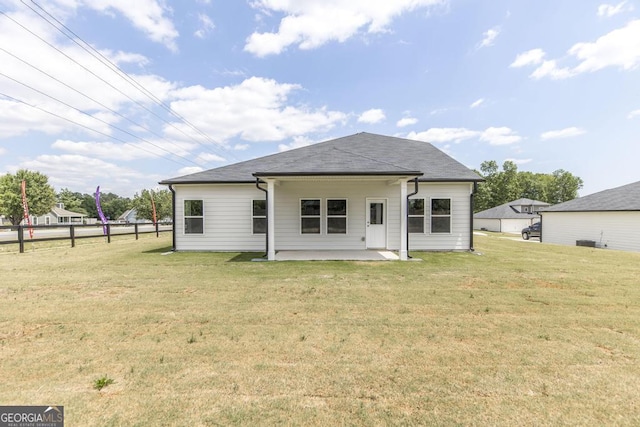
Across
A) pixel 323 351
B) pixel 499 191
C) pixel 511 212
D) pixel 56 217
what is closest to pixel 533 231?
pixel 511 212

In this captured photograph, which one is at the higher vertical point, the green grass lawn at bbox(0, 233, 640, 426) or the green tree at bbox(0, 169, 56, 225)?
the green tree at bbox(0, 169, 56, 225)

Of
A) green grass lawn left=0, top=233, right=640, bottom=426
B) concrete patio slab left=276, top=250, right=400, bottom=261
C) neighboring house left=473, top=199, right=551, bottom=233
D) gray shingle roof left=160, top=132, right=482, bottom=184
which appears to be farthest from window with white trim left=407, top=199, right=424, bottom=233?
neighboring house left=473, top=199, right=551, bottom=233

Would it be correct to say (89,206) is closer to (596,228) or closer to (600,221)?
(596,228)

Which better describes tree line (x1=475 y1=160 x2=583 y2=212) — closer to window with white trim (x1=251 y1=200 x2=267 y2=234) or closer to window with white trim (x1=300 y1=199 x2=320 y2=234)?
window with white trim (x1=300 y1=199 x2=320 y2=234)

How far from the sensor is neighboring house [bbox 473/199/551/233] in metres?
36.5

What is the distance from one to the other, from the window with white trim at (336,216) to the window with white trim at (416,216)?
2624 millimetres

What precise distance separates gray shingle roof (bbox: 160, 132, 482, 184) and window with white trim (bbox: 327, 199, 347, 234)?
204cm

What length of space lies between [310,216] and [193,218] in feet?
15.7

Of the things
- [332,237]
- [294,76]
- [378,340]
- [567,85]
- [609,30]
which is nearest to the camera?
[378,340]

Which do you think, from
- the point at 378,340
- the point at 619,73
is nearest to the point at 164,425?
the point at 378,340

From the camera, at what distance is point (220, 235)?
11320mm

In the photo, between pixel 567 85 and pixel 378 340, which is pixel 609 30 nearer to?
pixel 567 85

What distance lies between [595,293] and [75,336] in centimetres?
865

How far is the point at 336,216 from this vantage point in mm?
11156
